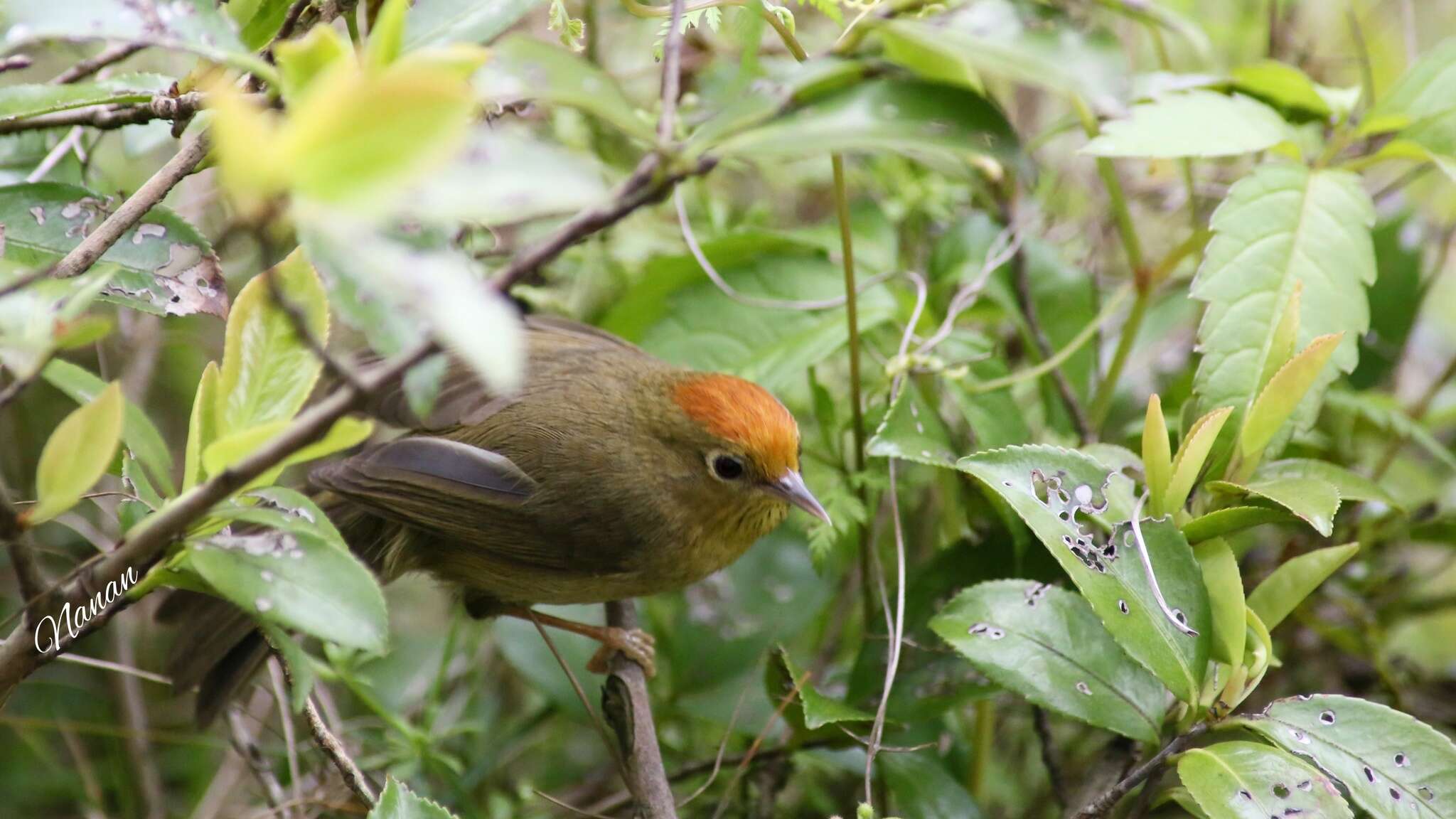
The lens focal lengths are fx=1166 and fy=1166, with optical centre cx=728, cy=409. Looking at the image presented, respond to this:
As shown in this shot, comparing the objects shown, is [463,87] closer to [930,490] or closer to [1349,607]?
[930,490]

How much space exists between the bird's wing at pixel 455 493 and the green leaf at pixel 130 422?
34.6 inches

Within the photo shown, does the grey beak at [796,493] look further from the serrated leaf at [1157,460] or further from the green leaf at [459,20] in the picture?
the green leaf at [459,20]

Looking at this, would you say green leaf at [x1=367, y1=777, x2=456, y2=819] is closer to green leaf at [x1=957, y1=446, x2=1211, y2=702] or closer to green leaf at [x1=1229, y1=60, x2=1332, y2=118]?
green leaf at [x1=957, y1=446, x2=1211, y2=702]

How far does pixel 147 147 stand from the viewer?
2.28m

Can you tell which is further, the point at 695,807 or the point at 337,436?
the point at 695,807

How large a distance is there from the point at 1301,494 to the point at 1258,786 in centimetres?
46

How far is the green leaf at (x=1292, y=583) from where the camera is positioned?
77.2 inches

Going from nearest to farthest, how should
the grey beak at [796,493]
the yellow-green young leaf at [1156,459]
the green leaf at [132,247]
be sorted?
the green leaf at [132,247], the yellow-green young leaf at [1156,459], the grey beak at [796,493]

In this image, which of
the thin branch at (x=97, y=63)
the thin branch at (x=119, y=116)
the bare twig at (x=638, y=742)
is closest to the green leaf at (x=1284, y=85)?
Result: the bare twig at (x=638, y=742)

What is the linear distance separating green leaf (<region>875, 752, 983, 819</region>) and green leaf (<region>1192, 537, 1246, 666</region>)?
2.48ft

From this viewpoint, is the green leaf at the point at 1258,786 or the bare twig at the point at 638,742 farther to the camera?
the bare twig at the point at 638,742

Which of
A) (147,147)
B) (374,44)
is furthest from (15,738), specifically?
(374,44)

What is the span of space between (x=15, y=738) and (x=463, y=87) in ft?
10.5

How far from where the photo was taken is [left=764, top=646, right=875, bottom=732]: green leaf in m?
2.13
